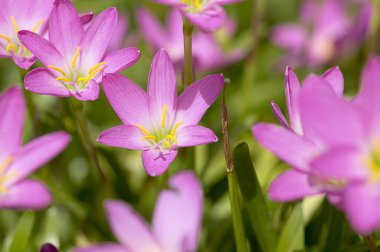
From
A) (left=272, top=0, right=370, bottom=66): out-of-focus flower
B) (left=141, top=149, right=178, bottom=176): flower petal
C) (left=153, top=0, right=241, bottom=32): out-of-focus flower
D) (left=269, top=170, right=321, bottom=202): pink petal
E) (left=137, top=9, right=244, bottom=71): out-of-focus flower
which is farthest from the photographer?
(left=272, top=0, right=370, bottom=66): out-of-focus flower

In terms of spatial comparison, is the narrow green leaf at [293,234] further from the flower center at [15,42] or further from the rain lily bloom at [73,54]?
the flower center at [15,42]

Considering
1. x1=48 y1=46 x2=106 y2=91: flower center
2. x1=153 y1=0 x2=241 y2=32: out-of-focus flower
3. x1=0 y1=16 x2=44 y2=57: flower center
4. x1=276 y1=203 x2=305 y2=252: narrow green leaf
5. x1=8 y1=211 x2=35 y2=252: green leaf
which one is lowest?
x1=8 y1=211 x2=35 y2=252: green leaf

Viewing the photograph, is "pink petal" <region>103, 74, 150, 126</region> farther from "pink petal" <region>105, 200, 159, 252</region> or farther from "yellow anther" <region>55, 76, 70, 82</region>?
"pink petal" <region>105, 200, 159, 252</region>

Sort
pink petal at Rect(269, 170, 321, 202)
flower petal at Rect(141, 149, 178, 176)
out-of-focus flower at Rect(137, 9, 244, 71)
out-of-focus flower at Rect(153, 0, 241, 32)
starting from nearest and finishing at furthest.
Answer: pink petal at Rect(269, 170, 321, 202) < flower petal at Rect(141, 149, 178, 176) < out-of-focus flower at Rect(153, 0, 241, 32) < out-of-focus flower at Rect(137, 9, 244, 71)

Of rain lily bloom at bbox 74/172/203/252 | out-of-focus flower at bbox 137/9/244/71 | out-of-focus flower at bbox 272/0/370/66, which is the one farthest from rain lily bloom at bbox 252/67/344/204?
out-of-focus flower at bbox 272/0/370/66

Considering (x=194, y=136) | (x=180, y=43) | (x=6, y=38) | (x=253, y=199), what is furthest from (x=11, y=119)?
(x=180, y=43)

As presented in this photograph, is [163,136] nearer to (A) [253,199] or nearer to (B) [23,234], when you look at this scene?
(A) [253,199]

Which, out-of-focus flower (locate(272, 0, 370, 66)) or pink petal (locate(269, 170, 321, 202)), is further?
out-of-focus flower (locate(272, 0, 370, 66))

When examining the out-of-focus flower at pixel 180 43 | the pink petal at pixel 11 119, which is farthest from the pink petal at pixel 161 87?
the out-of-focus flower at pixel 180 43
